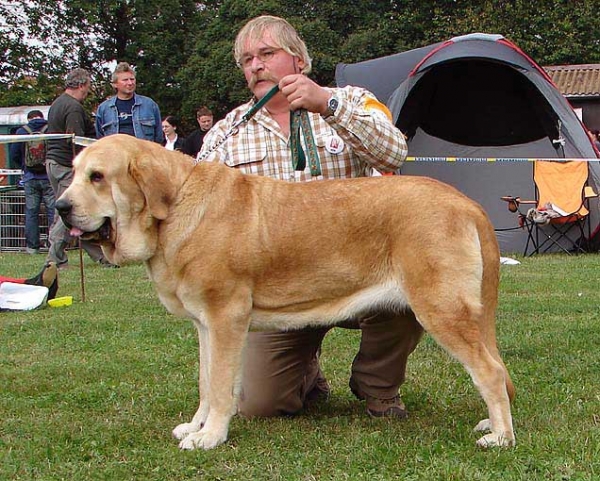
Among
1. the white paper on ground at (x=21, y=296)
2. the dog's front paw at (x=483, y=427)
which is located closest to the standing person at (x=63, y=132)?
the white paper on ground at (x=21, y=296)

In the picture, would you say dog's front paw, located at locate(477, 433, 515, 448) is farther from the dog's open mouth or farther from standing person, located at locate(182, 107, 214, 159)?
standing person, located at locate(182, 107, 214, 159)

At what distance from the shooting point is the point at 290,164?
3967 millimetres

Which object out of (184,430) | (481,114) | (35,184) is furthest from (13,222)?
(184,430)

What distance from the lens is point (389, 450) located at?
10.9 feet

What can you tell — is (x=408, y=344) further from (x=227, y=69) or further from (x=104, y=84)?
(x=104, y=84)

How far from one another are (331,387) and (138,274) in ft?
17.3

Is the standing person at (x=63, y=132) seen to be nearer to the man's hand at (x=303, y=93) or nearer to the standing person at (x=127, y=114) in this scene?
the standing person at (x=127, y=114)

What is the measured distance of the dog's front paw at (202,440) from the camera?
3365 mm

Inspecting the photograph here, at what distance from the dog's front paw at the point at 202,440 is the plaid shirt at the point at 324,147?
4.05ft

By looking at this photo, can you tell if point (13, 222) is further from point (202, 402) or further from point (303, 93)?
point (303, 93)

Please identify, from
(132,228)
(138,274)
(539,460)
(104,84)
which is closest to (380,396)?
(539,460)

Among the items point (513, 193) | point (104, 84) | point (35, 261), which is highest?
point (104, 84)

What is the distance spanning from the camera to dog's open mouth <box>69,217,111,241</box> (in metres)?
3.21

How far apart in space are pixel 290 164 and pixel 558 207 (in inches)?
324
